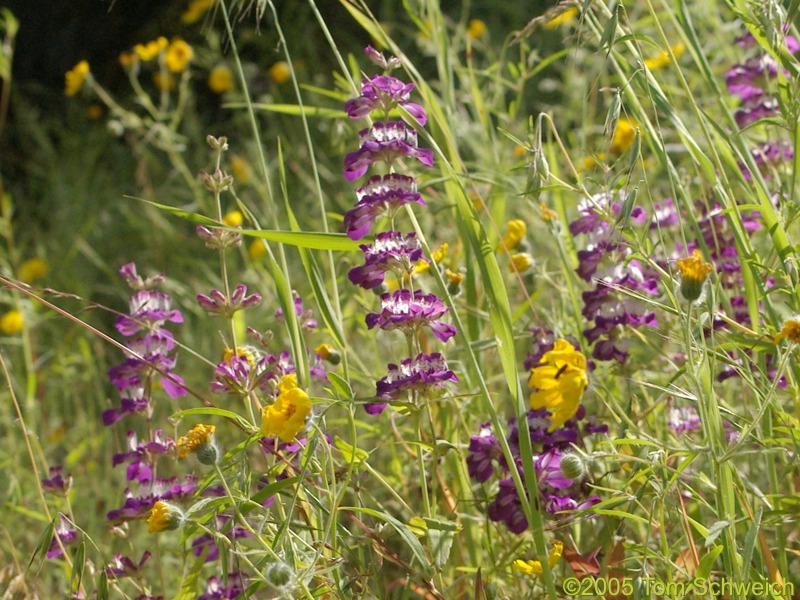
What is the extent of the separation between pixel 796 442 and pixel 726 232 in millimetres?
553

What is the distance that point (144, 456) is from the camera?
1.33 meters

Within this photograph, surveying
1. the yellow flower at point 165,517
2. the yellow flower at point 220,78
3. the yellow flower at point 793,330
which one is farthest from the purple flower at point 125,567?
the yellow flower at point 220,78

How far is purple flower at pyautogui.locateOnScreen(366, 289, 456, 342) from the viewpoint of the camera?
1123mm

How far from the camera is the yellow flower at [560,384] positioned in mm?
1123

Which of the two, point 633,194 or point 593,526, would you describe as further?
point 593,526

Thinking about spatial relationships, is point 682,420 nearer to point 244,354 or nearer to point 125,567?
point 244,354

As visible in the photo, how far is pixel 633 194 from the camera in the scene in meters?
1.03

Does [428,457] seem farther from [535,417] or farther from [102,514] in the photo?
[102,514]

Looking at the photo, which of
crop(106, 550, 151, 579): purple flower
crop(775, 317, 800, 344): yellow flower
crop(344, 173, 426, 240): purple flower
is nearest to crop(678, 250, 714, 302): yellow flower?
crop(775, 317, 800, 344): yellow flower

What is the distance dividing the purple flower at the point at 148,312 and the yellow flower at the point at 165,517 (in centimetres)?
32

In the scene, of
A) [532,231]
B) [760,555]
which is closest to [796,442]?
[760,555]

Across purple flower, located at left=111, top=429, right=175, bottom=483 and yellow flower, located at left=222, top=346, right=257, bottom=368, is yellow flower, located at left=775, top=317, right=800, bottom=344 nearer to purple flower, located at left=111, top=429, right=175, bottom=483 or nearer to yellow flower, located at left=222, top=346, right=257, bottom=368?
yellow flower, located at left=222, top=346, right=257, bottom=368

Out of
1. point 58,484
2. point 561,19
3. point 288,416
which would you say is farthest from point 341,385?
point 561,19

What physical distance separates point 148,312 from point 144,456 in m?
0.20
